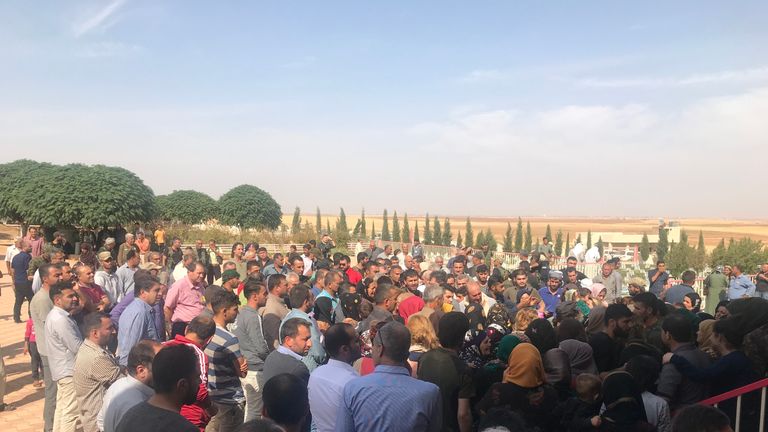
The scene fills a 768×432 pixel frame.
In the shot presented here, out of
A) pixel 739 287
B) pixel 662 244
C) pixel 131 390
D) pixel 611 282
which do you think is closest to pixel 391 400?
pixel 131 390

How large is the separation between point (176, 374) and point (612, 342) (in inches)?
148

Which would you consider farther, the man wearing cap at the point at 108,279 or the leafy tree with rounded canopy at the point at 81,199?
the leafy tree with rounded canopy at the point at 81,199

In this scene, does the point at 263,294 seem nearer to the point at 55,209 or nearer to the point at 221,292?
the point at 221,292

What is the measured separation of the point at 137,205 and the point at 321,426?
3253 centimetres

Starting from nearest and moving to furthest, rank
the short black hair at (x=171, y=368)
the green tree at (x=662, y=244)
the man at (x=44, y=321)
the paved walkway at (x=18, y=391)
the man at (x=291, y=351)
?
the short black hair at (x=171, y=368), the man at (x=291, y=351), the man at (x=44, y=321), the paved walkway at (x=18, y=391), the green tree at (x=662, y=244)

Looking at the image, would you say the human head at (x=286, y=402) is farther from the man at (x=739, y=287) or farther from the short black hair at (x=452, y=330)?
the man at (x=739, y=287)

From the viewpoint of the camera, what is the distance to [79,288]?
707cm

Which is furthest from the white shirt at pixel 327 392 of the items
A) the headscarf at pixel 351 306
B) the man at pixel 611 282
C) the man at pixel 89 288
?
the man at pixel 611 282

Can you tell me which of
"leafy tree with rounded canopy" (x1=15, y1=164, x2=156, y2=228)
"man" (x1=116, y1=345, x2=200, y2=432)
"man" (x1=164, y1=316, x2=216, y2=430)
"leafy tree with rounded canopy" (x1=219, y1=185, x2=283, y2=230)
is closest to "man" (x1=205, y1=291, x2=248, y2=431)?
"man" (x1=164, y1=316, x2=216, y2=430)

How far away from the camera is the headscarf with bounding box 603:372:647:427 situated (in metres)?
3.59

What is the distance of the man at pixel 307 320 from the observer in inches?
199

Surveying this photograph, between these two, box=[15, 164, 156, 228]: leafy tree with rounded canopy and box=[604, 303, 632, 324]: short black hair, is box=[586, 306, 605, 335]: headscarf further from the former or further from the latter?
box=[15, 164, 156, 228]: leafy tree with rounded canopy

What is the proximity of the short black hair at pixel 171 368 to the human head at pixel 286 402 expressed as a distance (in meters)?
0.47

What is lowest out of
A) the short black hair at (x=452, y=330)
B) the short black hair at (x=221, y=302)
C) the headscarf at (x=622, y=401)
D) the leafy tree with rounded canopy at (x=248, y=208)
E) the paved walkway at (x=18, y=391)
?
the paved walkway at (x=18, y=391)
